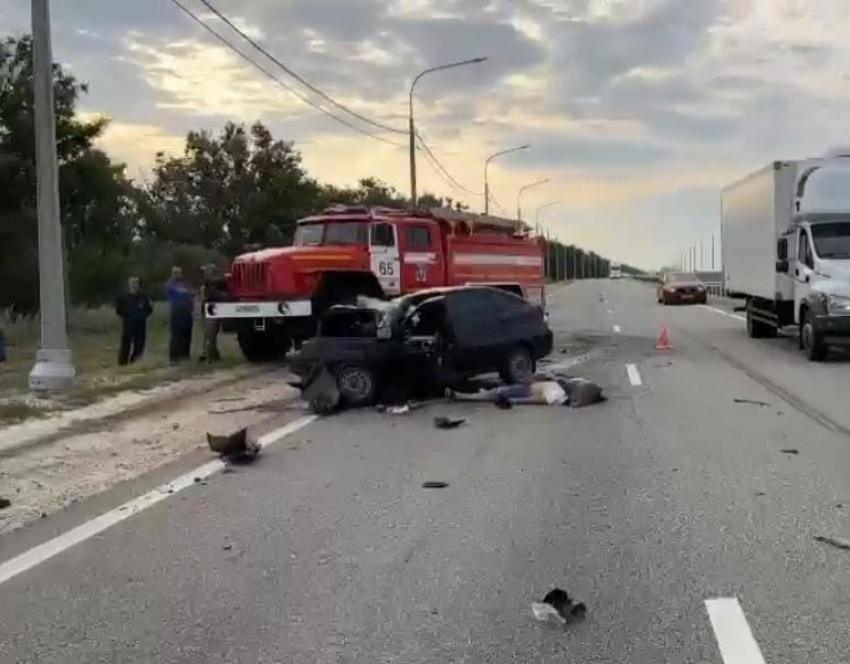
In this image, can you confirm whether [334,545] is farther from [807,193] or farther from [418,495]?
[807,193]

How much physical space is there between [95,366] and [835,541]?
16.4m

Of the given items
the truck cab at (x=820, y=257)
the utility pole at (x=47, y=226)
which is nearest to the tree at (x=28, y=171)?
the utility pole at (x=47, y=226)

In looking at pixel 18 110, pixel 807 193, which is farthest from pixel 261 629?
pixel 18 110

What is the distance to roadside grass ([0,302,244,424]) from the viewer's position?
1547 centimetres

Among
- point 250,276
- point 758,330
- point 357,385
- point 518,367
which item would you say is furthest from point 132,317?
point 758,330

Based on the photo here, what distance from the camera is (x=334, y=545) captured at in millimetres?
7184

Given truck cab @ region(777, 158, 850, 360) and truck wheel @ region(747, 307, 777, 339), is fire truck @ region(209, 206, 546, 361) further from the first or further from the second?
truck wheel @ region(747, 307, 777, 339)

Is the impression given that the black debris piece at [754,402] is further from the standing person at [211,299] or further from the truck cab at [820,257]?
the standing person at [211,299]

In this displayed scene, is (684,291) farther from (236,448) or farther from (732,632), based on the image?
(732,632)

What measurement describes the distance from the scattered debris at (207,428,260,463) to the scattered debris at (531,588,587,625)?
5.23 metres

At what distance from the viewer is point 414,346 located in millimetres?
14625

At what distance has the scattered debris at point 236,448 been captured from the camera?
10648 mm

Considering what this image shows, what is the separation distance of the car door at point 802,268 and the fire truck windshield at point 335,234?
26.4ft

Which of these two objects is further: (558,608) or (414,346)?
(414,346)
